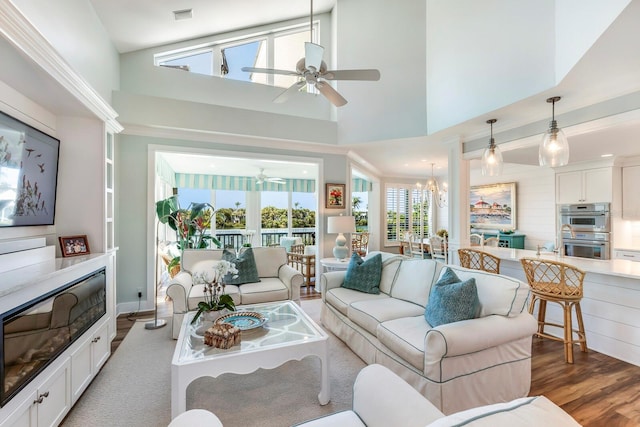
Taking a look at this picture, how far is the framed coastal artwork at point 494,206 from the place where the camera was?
22.1ft

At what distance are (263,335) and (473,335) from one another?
4.87 ft

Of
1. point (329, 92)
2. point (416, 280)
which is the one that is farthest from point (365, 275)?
point (329, 92)

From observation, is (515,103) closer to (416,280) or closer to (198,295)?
(416,280)

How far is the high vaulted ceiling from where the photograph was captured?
219 cm

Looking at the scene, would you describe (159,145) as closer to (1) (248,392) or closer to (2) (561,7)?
(1) (248,392)

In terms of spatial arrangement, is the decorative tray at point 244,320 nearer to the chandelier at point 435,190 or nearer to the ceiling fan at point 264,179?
the ceiling fan at point 264,179

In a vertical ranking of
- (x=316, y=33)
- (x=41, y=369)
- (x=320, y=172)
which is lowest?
(x=41, y=369)

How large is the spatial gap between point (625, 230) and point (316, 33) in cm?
650

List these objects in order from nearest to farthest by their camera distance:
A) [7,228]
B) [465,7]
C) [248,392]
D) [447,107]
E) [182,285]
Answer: [7,228] → [248,392] → [182,285] → [465,7] → [447,107]

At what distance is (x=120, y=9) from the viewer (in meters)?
3.30

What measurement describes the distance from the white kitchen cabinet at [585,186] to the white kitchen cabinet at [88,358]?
24.5 ft

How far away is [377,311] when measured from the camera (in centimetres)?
259

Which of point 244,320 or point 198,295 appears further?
point 198,295

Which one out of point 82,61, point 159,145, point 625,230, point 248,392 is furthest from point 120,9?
point 625,230
